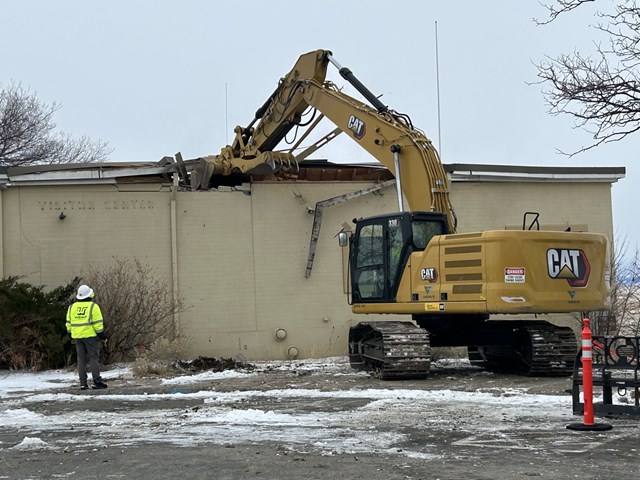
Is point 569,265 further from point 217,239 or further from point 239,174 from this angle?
point 239,174

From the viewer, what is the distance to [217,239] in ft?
71.8

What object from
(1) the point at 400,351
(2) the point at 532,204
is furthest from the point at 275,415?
(2) the point at 532,204

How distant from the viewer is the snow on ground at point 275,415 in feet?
32.0

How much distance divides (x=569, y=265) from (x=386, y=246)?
3.14 meters

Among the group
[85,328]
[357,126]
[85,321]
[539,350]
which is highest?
[357,126]

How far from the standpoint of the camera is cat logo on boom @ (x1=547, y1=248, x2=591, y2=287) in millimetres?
15250

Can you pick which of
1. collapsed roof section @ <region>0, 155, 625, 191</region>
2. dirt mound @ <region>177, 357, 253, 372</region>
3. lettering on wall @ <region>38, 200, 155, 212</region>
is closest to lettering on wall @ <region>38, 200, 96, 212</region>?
lettering on wall @ <region>38, 200, 155, 212</region>

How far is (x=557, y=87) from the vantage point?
12.2 meters

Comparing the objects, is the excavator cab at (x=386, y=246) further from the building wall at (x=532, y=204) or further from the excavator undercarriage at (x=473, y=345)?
the building wall at (x=532, y=204)

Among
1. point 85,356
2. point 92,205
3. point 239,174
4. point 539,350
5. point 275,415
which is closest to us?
point 275,415

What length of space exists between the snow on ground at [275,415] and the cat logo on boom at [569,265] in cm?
224

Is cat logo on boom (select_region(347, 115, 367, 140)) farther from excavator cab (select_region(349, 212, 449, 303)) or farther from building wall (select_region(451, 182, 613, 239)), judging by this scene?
building wall (select_region(451, 182, 613, 239))

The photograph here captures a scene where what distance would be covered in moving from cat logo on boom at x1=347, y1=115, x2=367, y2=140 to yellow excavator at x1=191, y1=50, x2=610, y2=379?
0.02 metres

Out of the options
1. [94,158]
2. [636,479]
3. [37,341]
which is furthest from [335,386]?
[94,158]
